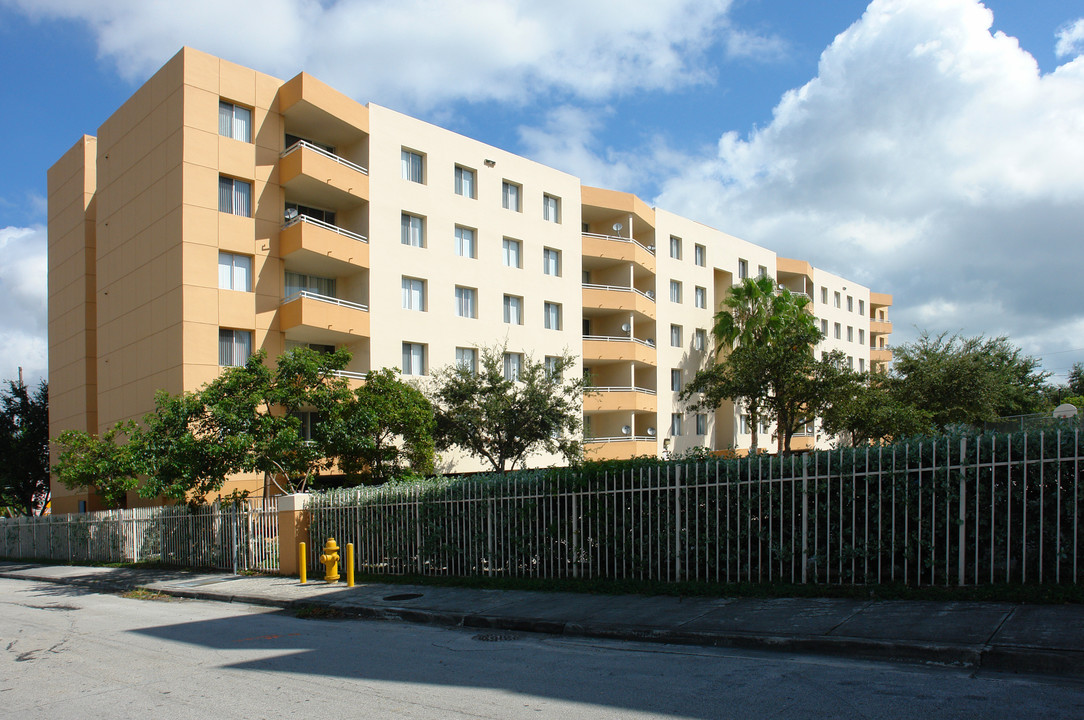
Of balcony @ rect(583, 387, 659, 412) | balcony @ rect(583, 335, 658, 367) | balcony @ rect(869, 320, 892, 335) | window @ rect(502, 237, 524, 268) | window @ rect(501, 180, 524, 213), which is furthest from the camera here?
balcony @ rect(869, 320, 892, 335)

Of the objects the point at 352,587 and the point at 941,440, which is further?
the point at 352,587

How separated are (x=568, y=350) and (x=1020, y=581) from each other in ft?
87.3

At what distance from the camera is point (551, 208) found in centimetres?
3572

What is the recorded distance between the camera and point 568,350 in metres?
34.9

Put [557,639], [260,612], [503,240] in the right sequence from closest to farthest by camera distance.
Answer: [557,639]
[260,612]
[503,240]

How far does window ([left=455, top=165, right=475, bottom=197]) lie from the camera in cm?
3173

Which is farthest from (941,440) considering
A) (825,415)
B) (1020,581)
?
(825,415)

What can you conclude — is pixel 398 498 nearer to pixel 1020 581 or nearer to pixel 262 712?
pixel 262 712

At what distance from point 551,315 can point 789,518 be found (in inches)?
979

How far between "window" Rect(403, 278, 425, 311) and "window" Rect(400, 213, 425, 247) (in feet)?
4.82

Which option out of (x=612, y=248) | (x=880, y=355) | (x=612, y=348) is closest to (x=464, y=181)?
(x=612, y=248)

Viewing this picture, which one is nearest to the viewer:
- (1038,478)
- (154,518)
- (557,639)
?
(1038,478)

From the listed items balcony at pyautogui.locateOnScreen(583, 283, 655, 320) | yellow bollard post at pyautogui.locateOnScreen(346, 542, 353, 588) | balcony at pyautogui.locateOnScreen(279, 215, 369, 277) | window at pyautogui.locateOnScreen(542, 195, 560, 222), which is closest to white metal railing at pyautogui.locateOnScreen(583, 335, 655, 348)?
balcony at pyautogui.locateOnScreen(583, 283, 655, 320)

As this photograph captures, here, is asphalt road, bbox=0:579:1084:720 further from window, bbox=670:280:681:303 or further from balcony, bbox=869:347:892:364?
balcony, bbox=869:347:892:364
